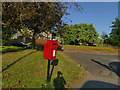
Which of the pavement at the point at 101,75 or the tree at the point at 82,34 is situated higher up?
the tree at the point at 82,34

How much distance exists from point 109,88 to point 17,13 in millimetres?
6558

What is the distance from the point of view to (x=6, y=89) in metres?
3.01

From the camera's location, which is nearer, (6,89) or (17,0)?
(6,89)

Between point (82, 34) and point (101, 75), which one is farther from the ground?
point (82, 34)

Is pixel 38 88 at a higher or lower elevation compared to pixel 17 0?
lower

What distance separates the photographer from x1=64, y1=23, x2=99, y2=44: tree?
37125mm

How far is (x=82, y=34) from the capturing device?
3738 centimetres

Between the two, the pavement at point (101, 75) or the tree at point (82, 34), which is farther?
the tree at point (82, 34)

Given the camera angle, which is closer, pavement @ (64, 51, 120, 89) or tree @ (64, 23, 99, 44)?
pavement @ (64, 51, 120, 89)

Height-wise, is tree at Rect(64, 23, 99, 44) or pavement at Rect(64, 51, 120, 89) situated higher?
tree at Rect(64, 23, 99, 44)

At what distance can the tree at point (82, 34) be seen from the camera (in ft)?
122

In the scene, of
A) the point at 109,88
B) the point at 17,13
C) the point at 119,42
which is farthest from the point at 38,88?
the point at 119,42

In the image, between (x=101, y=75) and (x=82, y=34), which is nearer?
(x=101, y=75)

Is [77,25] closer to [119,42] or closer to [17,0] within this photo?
[119,42]
